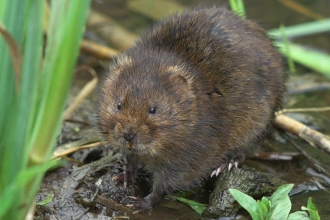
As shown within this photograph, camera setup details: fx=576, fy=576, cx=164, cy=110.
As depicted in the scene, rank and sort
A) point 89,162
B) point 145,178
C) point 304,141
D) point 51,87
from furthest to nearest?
point 304,141
point 89,162
point 145,178
point 51,87

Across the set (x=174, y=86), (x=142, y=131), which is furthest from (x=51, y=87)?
(x=174, y=86)

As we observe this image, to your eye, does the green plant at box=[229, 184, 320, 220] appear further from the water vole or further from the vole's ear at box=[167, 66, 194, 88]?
the vole's ear at box=[167, 66, 194, 88]

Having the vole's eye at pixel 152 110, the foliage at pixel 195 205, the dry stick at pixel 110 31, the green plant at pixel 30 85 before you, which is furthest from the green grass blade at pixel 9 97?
the dry stick at pixel 110 31

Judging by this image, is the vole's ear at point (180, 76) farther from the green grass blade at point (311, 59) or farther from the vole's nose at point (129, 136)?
the green grass blade at point (311, 59)

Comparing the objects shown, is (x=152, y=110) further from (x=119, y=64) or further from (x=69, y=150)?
(x=69, y=150)

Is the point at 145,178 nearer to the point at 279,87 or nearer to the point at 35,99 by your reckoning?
the point at 279,87

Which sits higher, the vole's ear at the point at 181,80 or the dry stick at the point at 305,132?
the vole's ear at the point at 181,80
